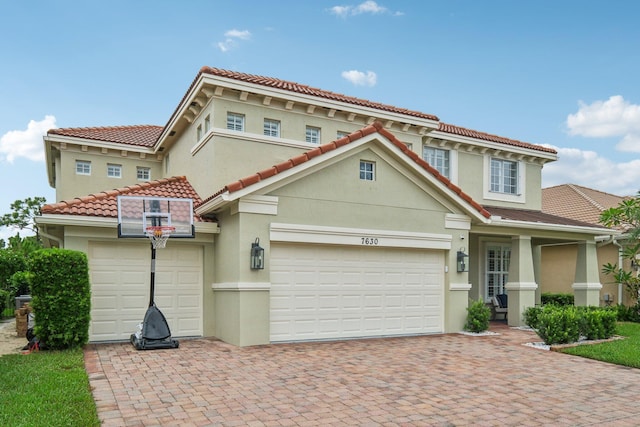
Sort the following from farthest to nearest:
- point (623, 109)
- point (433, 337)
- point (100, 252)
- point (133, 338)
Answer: point (623, 109) → point (433, 337) → point (100, 252) → point (133, 338)

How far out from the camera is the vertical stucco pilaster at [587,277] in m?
16.5

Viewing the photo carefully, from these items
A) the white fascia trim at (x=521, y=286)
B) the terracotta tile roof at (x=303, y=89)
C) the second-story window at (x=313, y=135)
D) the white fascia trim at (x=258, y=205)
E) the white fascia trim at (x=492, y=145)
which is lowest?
the white fascia trim at (x=521, y=286)

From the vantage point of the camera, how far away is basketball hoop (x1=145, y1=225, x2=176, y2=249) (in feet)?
33.6

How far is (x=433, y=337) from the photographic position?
40.8 ft

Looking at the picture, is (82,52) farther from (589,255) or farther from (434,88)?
(589,255)

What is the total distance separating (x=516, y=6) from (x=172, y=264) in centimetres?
1268

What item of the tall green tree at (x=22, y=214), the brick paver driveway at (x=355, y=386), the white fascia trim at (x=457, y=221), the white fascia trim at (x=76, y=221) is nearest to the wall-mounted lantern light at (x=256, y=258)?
the brick paver driveway at (x=355, y=386)

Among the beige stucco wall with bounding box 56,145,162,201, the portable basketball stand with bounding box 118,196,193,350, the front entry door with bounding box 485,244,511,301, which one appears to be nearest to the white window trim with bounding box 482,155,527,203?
the front entry door with bounding box 485,244,511,301

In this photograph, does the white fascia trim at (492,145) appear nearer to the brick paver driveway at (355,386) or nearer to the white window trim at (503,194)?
the white window trim at (503,194)

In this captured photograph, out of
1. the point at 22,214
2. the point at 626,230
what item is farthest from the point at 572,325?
the point at 22,214

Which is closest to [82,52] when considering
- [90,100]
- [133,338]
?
[90,100]

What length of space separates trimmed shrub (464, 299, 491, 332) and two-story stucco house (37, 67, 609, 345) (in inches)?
11.9

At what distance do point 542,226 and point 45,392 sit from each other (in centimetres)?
1397

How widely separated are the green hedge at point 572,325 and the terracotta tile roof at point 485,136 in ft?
23.4
